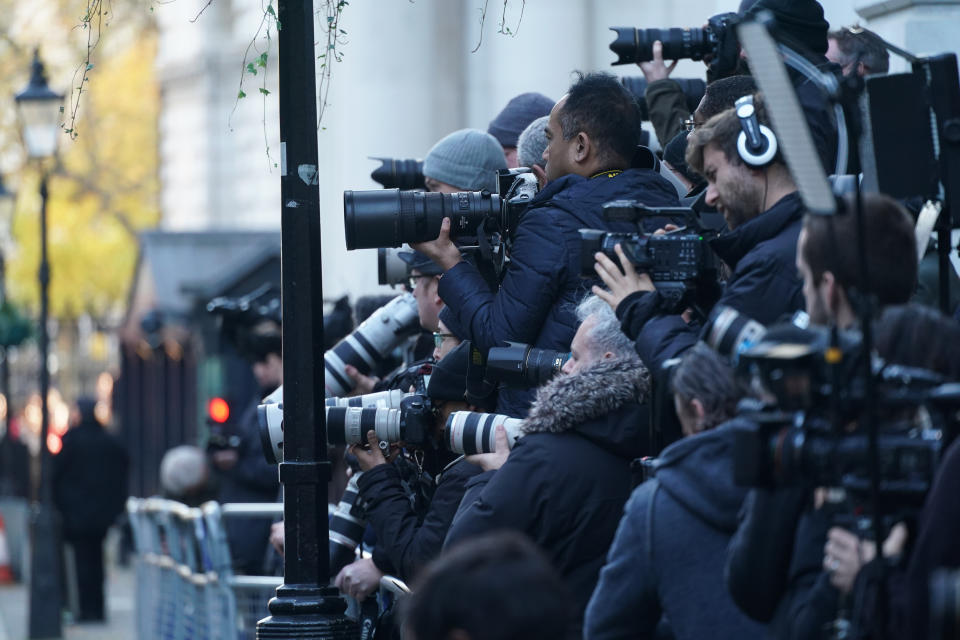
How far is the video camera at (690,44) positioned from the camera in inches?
244

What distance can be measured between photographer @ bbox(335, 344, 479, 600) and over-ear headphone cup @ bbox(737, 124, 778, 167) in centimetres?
143

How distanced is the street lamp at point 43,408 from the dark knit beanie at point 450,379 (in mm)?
9974

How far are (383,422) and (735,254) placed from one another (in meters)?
1.61

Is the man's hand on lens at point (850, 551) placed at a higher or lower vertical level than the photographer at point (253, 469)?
higher

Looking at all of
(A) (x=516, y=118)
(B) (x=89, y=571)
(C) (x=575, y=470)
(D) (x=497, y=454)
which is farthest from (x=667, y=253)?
(B) (x=89, y=571)

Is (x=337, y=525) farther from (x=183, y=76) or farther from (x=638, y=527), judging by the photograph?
(x=183, y=76)

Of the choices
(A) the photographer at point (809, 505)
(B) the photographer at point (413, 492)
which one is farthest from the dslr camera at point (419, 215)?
(A) the photographer at point (809, 505)

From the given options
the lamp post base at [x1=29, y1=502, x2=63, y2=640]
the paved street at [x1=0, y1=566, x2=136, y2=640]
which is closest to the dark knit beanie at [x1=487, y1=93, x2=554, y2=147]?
the paved street at [x1=0, y1=566, x2=136, y2=640]

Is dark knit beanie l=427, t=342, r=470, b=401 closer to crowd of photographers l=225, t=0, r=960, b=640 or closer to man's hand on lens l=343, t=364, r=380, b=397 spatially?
crowd of photographers l=225, t=0, r=960, b=640

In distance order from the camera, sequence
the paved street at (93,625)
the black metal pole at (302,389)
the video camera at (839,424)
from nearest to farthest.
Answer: the video camera at (839,424) < the black metal pole at (302,389) < the paved street at (93,625)

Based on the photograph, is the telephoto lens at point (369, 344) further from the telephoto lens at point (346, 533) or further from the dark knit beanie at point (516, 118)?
the dark knit beanie at point (516, 118)

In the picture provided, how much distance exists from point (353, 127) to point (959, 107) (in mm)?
8561

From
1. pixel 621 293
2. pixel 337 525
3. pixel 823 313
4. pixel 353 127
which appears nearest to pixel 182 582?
pixel 337 525

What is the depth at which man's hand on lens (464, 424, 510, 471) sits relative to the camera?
5.04m
